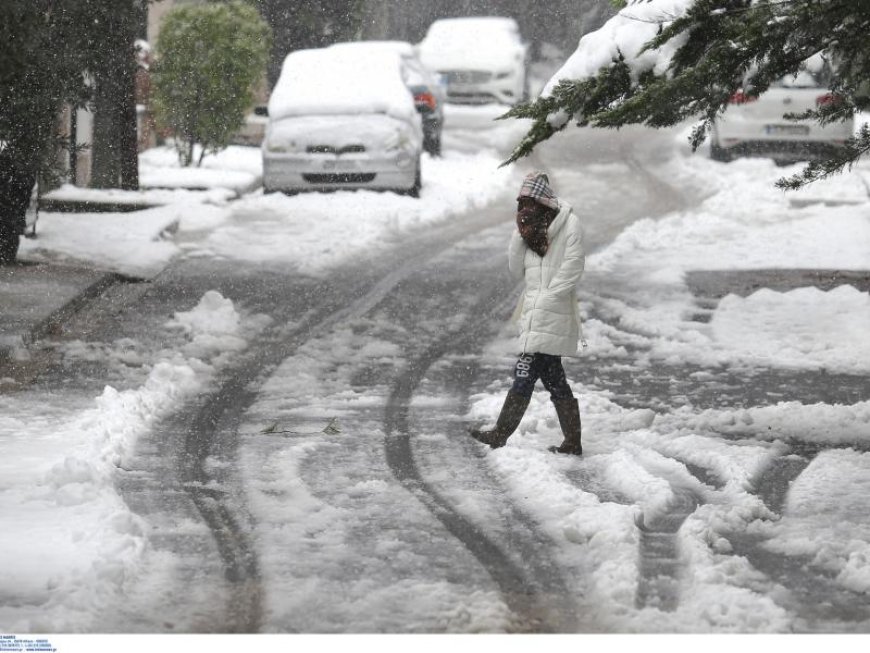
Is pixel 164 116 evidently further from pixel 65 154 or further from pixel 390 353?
pixel 390 353

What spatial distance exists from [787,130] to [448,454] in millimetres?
15892

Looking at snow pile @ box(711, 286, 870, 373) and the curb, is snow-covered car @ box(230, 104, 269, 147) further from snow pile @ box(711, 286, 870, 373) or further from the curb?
snow pile @ box(711, 286, 870, 373)

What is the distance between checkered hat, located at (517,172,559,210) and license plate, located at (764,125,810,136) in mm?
15393

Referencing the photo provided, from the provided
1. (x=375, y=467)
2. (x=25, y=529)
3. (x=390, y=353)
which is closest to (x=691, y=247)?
(x=390, y=353)

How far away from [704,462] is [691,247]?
331 inches

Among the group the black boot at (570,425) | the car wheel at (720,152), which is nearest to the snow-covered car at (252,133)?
the car wheel at (720,152)

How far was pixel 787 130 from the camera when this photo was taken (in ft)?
73.4

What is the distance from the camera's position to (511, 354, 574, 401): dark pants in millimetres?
7790

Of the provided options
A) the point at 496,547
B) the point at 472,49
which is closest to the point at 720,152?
the point at 472,49

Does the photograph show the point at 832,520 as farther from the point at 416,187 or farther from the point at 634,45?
the point at 416,187

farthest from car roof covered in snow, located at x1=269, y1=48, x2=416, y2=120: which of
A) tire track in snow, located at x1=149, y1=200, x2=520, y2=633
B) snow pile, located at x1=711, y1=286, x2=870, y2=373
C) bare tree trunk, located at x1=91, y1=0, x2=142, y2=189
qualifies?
snow pile, located at x1=711, y1=286, x2=870, y2=373

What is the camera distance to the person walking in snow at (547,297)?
7607mm
